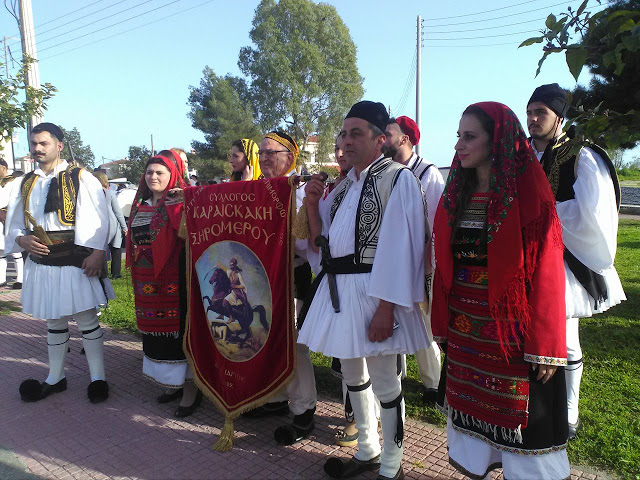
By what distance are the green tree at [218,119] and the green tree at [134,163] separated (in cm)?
1434

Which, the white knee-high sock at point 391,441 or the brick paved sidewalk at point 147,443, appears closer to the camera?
the white knee-high sock at point 391,441

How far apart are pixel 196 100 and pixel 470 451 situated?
42.7m

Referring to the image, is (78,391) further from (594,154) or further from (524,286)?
(594,154)

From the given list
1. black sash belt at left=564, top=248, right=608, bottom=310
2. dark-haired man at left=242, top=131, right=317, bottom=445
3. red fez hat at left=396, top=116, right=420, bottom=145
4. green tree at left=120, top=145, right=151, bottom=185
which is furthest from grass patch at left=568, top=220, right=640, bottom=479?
green tree at left=120, top=145, right=151, bottom=185

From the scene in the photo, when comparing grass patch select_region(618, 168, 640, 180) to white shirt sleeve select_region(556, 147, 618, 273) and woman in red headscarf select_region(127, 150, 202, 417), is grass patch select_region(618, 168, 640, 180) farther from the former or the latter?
woman in red headscarf select_region(127, 150, 202, 417)

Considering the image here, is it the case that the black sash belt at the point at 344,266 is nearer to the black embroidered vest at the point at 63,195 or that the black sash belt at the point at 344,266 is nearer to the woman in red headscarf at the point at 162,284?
the woman in red headscarf at the point at 162,284

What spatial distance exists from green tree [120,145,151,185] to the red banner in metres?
52.5

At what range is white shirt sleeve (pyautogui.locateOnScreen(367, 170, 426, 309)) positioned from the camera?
268 centimetres

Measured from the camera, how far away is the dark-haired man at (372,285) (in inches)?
107

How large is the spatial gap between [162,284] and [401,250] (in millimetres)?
2376

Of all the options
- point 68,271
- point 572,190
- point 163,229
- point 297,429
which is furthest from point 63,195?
point 572,190

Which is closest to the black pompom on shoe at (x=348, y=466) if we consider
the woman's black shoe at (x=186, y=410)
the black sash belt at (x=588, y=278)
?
the woman's black shoe at (x=186, y=410)

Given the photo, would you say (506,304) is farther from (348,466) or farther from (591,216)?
→ (348,466)

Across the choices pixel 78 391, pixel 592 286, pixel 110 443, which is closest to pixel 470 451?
pixel 592 286
